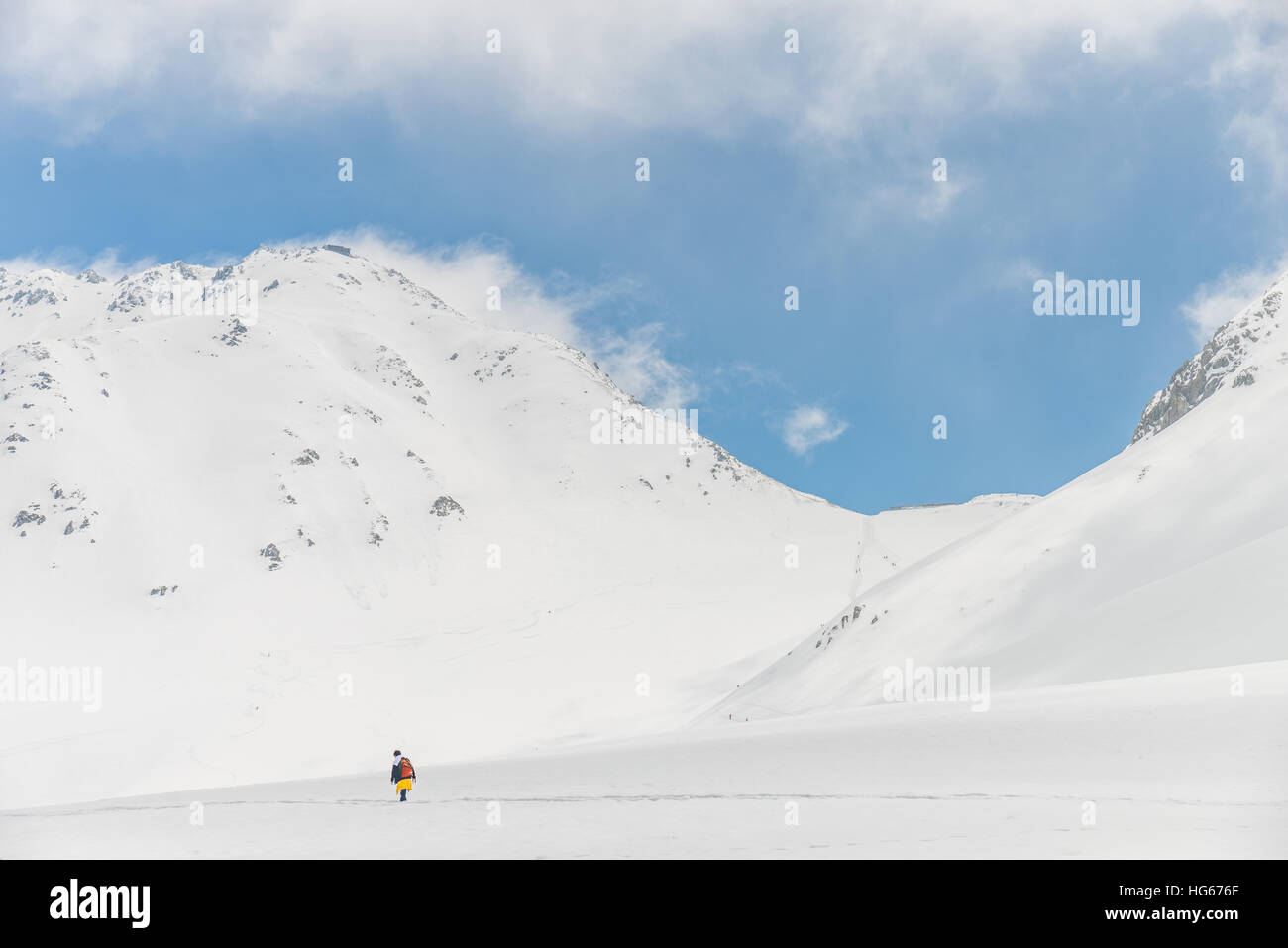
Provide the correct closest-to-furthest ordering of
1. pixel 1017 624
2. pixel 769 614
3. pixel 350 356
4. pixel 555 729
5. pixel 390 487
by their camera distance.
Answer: pixel 1017 624 < pixel 555 729 < pixel 769 614 < pixel 390 487 < pixel 350 356

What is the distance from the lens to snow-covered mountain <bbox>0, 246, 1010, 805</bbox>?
6494cm

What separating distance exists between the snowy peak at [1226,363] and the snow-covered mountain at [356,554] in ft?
112

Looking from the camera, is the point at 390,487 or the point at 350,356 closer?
the point at 390,487

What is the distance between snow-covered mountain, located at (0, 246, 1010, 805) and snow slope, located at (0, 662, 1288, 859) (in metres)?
41.7

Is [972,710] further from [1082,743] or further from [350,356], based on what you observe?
[350,356]

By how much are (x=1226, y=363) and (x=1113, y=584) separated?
34.0m

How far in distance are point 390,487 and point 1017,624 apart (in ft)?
294

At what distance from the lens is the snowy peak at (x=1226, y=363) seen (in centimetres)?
6806

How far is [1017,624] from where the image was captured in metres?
46.7
